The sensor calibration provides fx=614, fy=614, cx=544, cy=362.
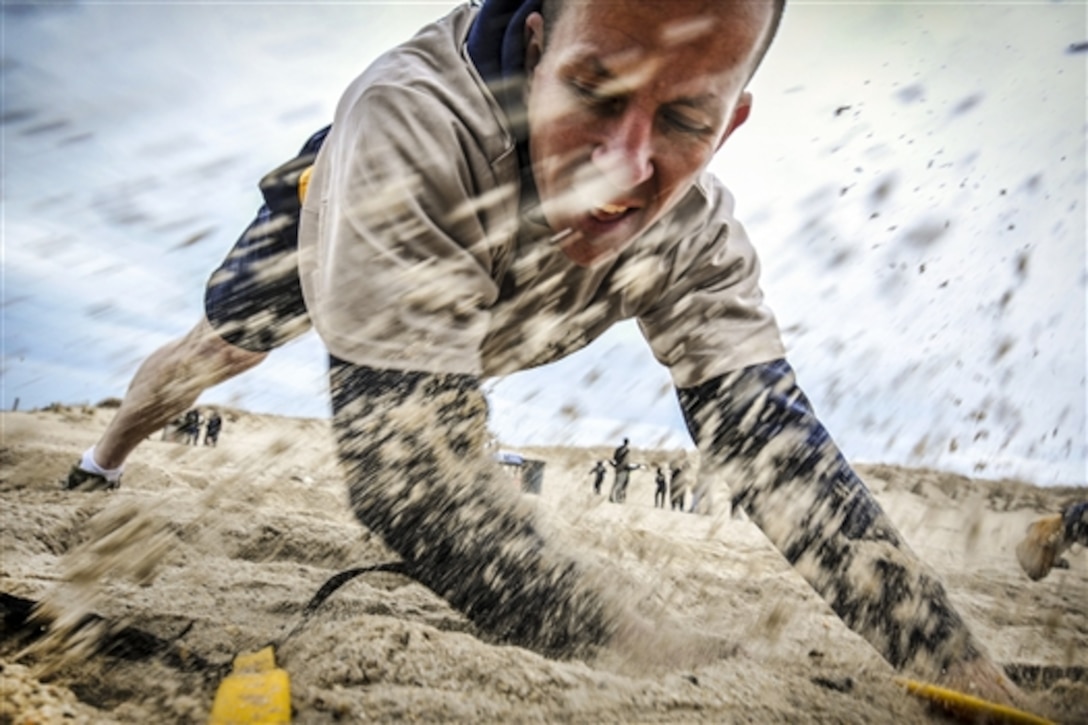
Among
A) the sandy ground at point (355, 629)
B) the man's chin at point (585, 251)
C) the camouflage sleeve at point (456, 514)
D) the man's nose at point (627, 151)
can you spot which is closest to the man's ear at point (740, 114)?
the man's nose at point (627, 151)

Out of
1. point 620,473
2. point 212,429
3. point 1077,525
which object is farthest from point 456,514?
point 212,429

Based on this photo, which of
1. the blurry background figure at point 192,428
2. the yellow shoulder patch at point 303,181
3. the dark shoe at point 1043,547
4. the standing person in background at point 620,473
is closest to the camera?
the yellow shoulder patch at point 303,181

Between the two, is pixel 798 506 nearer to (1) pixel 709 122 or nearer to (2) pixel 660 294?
(2) pixel 660 294

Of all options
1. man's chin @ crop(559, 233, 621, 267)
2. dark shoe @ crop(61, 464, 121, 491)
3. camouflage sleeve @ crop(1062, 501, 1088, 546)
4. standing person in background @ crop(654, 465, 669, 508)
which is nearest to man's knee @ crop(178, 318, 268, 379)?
dark shoe @ crop(61, 464, 121, 491)

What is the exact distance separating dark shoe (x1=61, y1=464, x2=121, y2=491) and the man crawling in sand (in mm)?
1462

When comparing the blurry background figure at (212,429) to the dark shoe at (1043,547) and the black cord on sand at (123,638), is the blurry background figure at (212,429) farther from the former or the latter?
the dark shoe at (1043,547)

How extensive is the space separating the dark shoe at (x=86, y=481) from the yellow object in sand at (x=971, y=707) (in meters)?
2.69

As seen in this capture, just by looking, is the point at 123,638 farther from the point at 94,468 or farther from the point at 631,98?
the point at 94,468

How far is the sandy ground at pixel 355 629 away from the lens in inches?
34.1

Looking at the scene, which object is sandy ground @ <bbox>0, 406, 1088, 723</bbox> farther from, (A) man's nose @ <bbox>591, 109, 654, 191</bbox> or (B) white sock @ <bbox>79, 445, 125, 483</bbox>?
(A) man's nose @ <bbox>591, 109, 654, 191</bbox>

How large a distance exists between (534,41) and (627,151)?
0.26m

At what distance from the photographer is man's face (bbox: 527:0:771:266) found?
3.34ft

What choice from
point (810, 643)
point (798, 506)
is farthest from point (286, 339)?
point (810, 643)

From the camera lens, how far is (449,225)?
1084 mm
